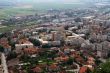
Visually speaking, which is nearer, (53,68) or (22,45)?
(53,68)

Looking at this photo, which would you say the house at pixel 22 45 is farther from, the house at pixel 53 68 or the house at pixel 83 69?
the house at pixel 83 69

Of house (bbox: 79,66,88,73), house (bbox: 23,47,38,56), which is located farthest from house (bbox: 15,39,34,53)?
house (bbox: 79,66,88,73)

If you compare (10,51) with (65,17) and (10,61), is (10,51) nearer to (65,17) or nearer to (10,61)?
(10,61)

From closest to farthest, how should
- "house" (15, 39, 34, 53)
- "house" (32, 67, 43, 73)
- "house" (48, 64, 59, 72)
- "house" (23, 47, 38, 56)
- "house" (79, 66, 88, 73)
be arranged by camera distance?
1. "house" (79, 66, 88, 73)
2. "house" (32, 67, 43, 73)
3. "house" (48, 64, 59, 72)
4. "house" (23, 47, 38, 56)
5. "house" (15, 39, 34, 53)

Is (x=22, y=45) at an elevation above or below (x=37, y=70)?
below

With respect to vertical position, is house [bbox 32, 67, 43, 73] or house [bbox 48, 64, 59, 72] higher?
house [bbox 32, 67, 43, 73]

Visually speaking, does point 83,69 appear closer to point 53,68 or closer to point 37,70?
point 53,68

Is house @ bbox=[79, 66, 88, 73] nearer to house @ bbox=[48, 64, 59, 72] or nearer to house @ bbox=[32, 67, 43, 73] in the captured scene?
house @ bbox=[48, 64, 59, 72]

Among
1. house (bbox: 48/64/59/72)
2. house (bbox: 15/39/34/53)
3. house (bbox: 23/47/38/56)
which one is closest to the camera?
house (bbox: 48/64/59/72)

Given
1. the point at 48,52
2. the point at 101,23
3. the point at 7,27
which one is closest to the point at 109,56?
the point at 48,52

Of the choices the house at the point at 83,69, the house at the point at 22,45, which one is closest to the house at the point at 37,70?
the house at the point at 83,69

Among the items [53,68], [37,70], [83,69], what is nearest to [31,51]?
[53,68]
